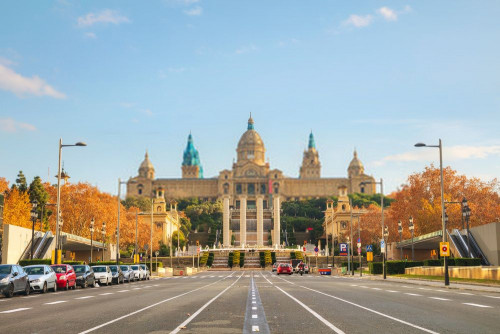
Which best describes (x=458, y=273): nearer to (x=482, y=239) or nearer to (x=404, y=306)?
(x=482, y=239)

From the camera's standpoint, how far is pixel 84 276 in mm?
37594

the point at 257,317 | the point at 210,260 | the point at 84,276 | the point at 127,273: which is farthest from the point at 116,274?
the point at 210,260

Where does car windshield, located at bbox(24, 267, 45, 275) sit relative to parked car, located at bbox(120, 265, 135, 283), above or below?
above

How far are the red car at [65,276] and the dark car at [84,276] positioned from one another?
0.73 m

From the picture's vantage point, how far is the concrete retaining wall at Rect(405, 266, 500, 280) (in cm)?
3970

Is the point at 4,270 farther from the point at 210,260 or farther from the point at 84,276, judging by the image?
the point at 210,260

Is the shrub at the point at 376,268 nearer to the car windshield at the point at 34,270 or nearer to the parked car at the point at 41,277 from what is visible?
the parked car at the point at 41,277

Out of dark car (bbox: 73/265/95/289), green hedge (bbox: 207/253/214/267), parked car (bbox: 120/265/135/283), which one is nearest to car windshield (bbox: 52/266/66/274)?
dark car (bbox: 73/265/95/289)

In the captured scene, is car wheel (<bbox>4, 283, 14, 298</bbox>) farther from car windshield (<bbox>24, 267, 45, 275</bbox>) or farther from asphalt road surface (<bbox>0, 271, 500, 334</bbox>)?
asphalt road surface (<bbox>0, 271, 500, 334</bbox>)

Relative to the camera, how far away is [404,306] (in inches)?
783

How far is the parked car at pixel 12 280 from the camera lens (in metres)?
25.7

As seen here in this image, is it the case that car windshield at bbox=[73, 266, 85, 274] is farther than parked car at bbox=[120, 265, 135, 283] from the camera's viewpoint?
No

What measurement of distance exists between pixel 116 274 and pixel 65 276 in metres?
11.1

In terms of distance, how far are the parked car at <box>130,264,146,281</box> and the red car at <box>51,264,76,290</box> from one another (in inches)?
586
